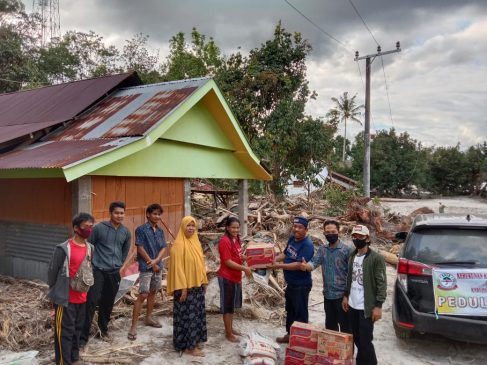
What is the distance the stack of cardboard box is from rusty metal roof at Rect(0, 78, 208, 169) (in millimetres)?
3751

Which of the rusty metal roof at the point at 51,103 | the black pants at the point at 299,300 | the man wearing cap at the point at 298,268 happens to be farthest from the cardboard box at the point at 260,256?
the rusty metal roof at the point at 51,103

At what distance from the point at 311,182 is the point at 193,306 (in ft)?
48.5

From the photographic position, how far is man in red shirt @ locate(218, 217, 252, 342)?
5.13 metres

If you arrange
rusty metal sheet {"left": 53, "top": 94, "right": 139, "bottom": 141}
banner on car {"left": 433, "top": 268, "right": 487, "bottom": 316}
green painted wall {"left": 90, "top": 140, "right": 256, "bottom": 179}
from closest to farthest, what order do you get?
banner on car {"left": 433, "top": 268, "right": 487, "bottom": 316} → green painted wall {"left": 90, "top": 140, "right": 256, "bottom": 179} → rusty metal sheet {"left": 53, "top": 94, "right": 139, "bottom": 141}

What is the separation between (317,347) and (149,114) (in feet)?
16.5

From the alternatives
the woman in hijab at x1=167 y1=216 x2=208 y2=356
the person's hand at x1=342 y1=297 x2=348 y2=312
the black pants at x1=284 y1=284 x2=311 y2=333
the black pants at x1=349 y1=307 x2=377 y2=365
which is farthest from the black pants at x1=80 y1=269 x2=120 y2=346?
the black pants at x1=349 y1=307 x2=377 y2=365

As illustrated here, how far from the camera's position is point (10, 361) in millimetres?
4051

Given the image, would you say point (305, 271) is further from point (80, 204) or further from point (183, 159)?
point (183, 159)

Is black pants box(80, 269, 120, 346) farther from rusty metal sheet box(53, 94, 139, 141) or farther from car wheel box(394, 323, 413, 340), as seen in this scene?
car wheel box(394, 323, 413, 340)

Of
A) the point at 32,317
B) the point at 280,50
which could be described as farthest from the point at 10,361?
the point at 280,50

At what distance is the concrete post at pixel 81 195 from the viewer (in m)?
6.37

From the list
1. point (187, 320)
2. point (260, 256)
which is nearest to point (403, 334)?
point (260, 256)

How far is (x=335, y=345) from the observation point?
4.15 metres

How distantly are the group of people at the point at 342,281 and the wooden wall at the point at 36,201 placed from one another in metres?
3.91
